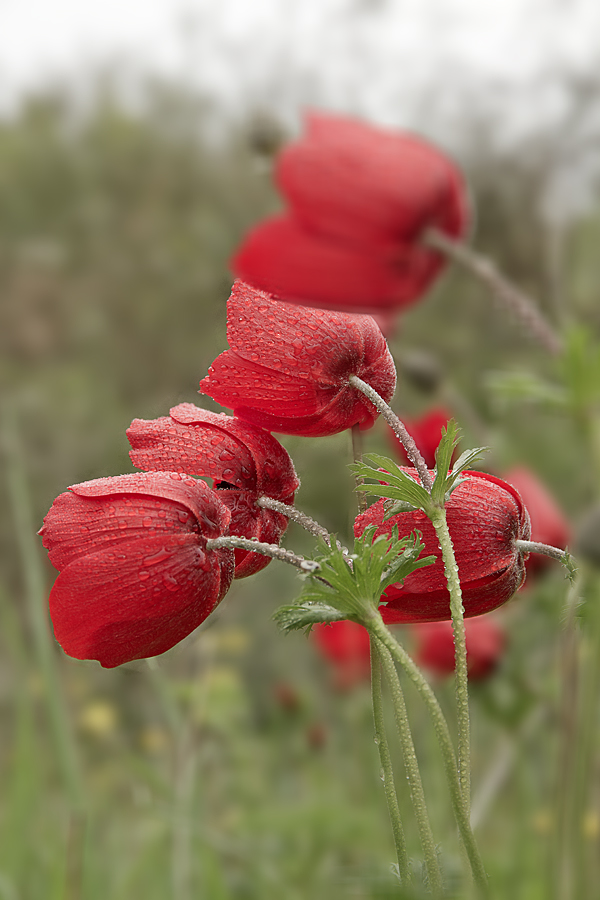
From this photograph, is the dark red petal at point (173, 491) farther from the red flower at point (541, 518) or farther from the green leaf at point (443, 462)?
the red flower at point (541, 518)

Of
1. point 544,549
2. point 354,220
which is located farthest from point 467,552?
point 354,220

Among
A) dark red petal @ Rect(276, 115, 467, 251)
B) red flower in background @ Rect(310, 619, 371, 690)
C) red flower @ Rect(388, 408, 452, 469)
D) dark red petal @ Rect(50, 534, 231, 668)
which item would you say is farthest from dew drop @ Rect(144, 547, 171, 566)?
red flower in background @ Rect(310, 619, 371, 690)

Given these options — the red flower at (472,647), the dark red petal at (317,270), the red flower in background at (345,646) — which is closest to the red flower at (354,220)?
the dark red petal at (317,270)

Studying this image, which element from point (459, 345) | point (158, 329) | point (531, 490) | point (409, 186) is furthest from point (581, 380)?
point (158, 329)

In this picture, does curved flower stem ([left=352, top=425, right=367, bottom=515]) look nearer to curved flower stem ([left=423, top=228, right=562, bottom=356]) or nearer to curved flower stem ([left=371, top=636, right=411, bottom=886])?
curved flower stem ([left=371, top=636, right=411, bottom=886])

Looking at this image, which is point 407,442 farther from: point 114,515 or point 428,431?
point 428,431

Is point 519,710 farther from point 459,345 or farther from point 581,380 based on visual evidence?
point 459,345
